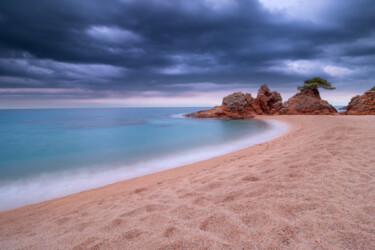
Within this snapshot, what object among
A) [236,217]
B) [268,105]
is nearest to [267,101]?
[268,105]

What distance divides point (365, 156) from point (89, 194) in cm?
662

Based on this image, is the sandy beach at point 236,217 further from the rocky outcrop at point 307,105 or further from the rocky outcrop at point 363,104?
the rocky outcrop at point 307,105

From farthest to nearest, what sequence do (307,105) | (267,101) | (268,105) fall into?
(268,105) < (267,101) < (307,105)

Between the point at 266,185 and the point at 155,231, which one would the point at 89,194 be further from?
the point at 266,185

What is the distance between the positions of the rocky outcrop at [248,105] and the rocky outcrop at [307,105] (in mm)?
1863

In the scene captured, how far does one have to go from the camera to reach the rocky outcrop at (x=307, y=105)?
25.1 metres

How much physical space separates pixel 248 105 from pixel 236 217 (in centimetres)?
3052

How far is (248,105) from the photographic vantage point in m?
30.6

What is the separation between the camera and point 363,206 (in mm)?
2025

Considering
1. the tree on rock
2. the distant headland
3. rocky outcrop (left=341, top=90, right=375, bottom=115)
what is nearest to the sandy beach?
rocky outcrop (left=341, top=90, right=375, bottom=115)

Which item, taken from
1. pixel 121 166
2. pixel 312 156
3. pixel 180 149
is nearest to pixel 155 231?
pixel 312 156

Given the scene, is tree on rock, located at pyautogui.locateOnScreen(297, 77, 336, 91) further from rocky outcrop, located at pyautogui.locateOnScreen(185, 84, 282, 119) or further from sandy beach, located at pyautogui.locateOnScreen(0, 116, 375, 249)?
sandy beach, located at pyautogui.locateOnScreen(0, 116, 375, 249)

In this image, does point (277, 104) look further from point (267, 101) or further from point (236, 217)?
point (236, 217)

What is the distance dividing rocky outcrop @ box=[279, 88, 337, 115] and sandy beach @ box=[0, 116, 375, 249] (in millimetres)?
26565
